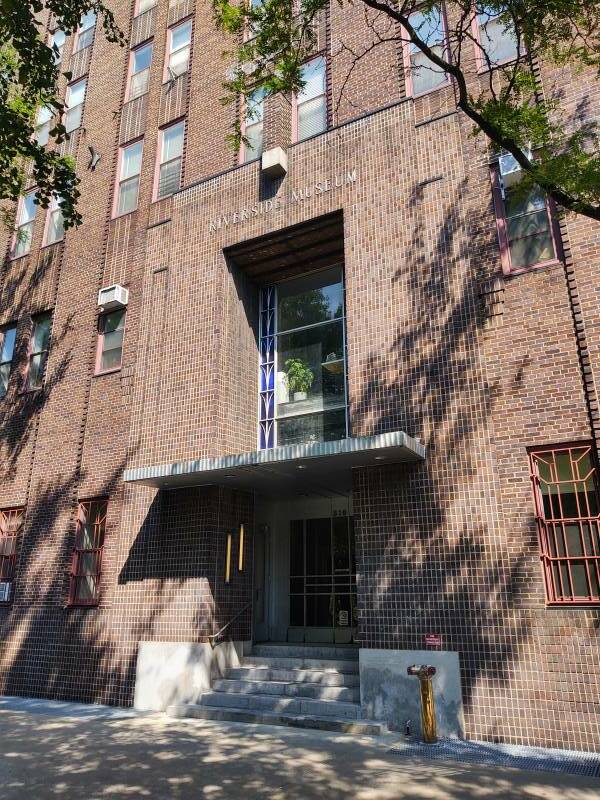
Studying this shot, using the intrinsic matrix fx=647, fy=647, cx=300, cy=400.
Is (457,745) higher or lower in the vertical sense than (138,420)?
lower

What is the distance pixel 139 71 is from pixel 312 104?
6.59 m

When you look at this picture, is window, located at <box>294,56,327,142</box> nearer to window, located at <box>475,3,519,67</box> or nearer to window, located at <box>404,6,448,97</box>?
window, located at <box>404,6,448,97</box>

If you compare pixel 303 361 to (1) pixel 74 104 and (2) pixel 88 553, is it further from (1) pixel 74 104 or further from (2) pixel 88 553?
(1) pixel 74 104

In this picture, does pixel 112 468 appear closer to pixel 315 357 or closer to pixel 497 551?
pixel 315 357

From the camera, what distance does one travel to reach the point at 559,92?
1032cm

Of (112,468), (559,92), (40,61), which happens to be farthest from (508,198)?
(112,468)

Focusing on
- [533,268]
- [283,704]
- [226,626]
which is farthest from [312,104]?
[283,704]

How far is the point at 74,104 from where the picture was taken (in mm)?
19016

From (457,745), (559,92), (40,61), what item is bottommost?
(457,745)

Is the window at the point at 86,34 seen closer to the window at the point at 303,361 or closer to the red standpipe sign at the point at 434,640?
the window at the point at 303,361

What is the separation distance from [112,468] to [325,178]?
7.15 m

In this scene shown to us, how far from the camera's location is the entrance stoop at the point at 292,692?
9.17 metres

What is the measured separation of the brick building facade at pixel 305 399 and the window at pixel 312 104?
197 mm

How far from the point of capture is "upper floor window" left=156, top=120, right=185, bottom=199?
15312mm
